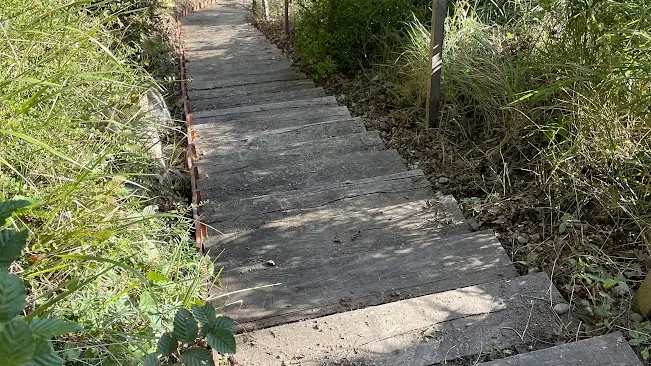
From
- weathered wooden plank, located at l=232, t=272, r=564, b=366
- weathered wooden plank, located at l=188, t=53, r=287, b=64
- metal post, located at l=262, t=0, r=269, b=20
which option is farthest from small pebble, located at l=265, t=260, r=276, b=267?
metal post, located at l=262, t=0, r=269, b=20

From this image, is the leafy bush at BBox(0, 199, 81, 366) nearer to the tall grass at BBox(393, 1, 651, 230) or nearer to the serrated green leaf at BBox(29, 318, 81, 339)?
the serrated green leaf at BBox(29, 318, 81, 339)

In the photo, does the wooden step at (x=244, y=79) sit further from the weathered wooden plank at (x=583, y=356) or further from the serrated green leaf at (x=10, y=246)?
the serrated green leaf at (x=10, y=246)

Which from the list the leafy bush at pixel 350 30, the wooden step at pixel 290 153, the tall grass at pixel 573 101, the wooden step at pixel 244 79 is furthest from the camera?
the wooden step at pixel 244 79

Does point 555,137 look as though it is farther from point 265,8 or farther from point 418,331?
point 265,8

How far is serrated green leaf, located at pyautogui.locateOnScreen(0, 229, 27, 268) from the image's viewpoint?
32.3 inches

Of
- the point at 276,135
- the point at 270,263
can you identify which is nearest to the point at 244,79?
the point at 276,135

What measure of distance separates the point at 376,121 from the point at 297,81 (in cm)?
151

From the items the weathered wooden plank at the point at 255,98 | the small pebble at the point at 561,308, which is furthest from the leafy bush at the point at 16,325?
the weathered wooden plank at the point at 255,98

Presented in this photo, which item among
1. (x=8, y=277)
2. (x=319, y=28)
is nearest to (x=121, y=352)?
(x=8, y=277)

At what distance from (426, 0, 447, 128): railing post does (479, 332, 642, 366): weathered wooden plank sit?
2.00 m

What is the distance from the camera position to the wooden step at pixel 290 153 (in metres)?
3.22

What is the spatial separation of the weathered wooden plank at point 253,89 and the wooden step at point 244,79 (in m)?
0.09

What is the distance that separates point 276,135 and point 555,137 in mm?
1767

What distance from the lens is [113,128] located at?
2400mm
